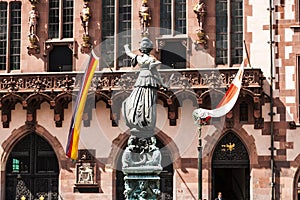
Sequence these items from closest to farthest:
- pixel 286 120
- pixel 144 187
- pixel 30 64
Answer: pixel 144 187 < pixel 286 120 < pixel 30 64

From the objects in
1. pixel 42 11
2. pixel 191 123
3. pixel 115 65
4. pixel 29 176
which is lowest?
pixel 29 176

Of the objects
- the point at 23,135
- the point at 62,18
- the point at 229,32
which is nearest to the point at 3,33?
the point at 62,18

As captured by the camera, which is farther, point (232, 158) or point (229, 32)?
point (229, 32)

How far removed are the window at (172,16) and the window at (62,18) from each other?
4.61 meters

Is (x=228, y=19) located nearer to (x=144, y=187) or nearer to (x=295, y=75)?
(x=295, y=75)

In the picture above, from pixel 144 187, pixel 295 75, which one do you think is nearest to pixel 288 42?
pixel 295 75

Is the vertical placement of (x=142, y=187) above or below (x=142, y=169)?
below

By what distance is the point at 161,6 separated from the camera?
39.4m

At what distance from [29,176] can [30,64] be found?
5449 mm

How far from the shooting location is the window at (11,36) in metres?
40.6

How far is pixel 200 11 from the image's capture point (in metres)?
38.4

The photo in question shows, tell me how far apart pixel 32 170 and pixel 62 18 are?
757cm

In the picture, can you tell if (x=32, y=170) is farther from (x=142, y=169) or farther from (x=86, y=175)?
(x=142, y=169)

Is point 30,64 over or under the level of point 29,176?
over
